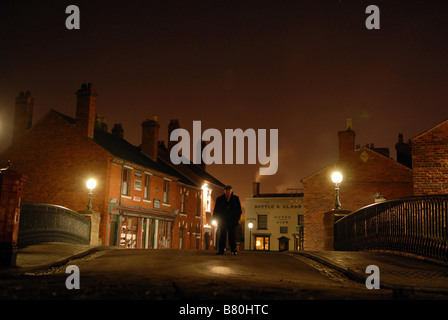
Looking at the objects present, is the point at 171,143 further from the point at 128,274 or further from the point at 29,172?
the point at 128,274

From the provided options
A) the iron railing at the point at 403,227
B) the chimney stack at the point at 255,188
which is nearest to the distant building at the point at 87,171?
the iron railing at the point at 403,227

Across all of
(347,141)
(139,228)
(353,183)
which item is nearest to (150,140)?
(139,228)

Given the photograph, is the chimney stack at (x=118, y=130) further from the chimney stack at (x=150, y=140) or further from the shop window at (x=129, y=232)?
the shop window at (x=129, y=232)

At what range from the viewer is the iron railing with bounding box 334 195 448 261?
11148 millimetres

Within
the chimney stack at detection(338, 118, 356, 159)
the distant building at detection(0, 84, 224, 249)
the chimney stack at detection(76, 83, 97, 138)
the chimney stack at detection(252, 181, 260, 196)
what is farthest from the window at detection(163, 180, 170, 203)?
the chimney stack at detection(252, 181, 260, 196)

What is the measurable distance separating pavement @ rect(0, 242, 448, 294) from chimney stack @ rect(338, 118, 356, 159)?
19.7m

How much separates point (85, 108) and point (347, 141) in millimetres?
17890

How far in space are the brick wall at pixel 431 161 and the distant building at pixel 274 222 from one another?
3394 cm

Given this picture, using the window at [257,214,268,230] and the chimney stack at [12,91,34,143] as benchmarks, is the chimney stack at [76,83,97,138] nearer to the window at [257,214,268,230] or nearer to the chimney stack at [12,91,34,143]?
the chimney stack at [12,91,34,143]

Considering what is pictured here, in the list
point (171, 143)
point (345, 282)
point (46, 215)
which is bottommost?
point (345, 282)

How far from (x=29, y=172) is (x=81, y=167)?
3.71 metres

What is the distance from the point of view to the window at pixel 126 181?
2994cm

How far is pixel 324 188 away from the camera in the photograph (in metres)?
32.7
